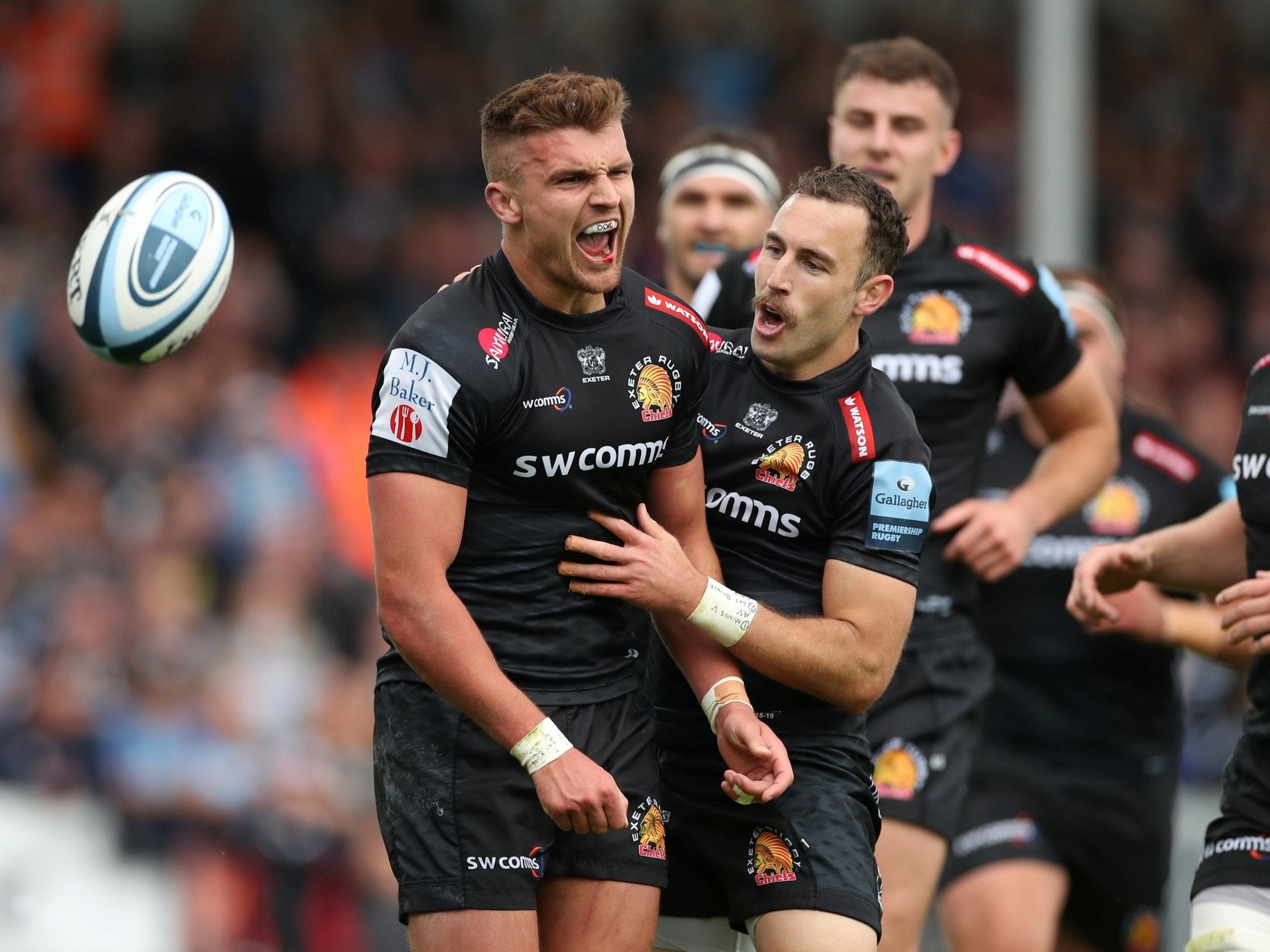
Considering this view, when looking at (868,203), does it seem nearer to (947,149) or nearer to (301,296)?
(947,149)

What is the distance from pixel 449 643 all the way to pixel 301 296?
8748mm

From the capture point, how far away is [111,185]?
1280 centimetres

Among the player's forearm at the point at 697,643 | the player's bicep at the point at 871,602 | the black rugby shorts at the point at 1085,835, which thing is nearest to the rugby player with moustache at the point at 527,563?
the player's forearm at the point at 697,643

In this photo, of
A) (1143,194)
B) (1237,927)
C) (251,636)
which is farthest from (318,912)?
(1143,194)

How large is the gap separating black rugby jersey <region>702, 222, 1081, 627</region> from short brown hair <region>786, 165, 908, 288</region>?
2.55 ft

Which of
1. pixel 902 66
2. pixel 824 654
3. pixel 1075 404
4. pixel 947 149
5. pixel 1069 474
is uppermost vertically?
pixel 902 66

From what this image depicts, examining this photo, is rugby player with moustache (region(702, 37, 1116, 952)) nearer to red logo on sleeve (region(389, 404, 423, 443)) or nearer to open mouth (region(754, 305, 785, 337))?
open mouth (region(754, 305, 785, 337))

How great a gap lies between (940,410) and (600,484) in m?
1.63

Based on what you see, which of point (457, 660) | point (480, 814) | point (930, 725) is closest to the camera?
point (457, 660)

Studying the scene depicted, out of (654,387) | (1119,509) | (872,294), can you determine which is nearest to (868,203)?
(872,294)

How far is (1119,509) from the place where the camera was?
694 cm

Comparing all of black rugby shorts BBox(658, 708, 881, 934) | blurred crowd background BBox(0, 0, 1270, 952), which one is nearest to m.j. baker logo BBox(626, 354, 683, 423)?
black rugby shorts BBox(658, 708, 881, 934)

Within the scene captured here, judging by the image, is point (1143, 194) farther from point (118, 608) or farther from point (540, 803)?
point (540, 803)

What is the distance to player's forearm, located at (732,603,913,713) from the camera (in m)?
4.44
